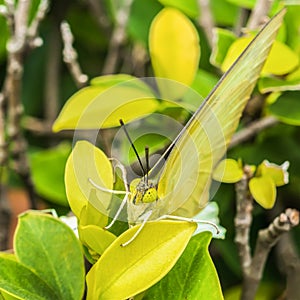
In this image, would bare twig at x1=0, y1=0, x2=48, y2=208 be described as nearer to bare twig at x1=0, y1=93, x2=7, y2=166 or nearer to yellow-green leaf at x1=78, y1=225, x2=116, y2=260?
bare twig at x1=0, y1=93, x2=7, y2=166

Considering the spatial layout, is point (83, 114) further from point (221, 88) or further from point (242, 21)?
point (242, 21)

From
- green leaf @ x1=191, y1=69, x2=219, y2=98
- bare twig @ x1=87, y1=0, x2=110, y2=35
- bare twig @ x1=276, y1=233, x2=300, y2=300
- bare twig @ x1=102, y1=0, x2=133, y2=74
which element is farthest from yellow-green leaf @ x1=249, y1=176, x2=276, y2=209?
bare twig @ x1=87, y1=0, x2=110, y2=35

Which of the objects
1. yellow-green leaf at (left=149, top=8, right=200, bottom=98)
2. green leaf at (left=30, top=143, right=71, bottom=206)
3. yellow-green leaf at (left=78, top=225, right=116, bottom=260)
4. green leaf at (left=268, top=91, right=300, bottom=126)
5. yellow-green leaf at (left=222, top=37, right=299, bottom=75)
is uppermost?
yellow-green leaf at (left=222, top=37, right=299, bottom=75)

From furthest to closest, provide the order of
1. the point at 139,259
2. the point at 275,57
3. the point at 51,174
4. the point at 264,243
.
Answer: the point at 51,174, the point at 275,57, the point at 264,243, the point at 139,259

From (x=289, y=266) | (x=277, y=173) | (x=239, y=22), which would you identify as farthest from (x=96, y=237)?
(x=239, y=22)

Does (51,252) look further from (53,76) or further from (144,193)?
(53,76)

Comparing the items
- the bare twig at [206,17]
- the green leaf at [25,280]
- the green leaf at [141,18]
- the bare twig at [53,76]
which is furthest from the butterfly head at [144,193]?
the bare twig at [53,76]
